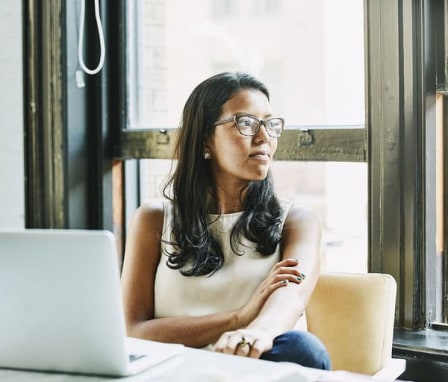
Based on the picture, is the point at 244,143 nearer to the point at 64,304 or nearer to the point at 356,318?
the point at 356,318

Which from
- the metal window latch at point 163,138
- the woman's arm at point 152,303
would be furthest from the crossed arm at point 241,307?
the metal window latch at point 163,138

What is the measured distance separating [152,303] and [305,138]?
0.70 metres

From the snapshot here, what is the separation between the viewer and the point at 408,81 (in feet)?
6.94

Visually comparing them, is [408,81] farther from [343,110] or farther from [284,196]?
[284,196]

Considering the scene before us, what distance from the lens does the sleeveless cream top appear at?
6.55 feet

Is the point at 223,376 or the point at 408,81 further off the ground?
the point at 408,81

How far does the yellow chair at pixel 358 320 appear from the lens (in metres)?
1.92

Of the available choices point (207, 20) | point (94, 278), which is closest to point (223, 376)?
point (94, 278)

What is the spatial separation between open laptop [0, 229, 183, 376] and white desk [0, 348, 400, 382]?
0.02 metres

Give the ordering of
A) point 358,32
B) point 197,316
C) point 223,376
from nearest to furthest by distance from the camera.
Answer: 1. point 223,376
2. point 197,316
3. point 358,32

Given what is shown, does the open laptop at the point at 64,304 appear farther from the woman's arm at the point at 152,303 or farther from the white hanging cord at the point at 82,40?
the white hanging cord at the point at 82,40

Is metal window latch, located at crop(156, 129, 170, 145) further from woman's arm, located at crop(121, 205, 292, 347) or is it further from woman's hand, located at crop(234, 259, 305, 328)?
woman's hand, located at crop(234, 259, 305, 328)

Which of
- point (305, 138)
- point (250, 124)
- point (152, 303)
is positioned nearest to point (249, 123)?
point (250, 124)

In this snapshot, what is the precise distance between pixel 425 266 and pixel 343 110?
0.54m
